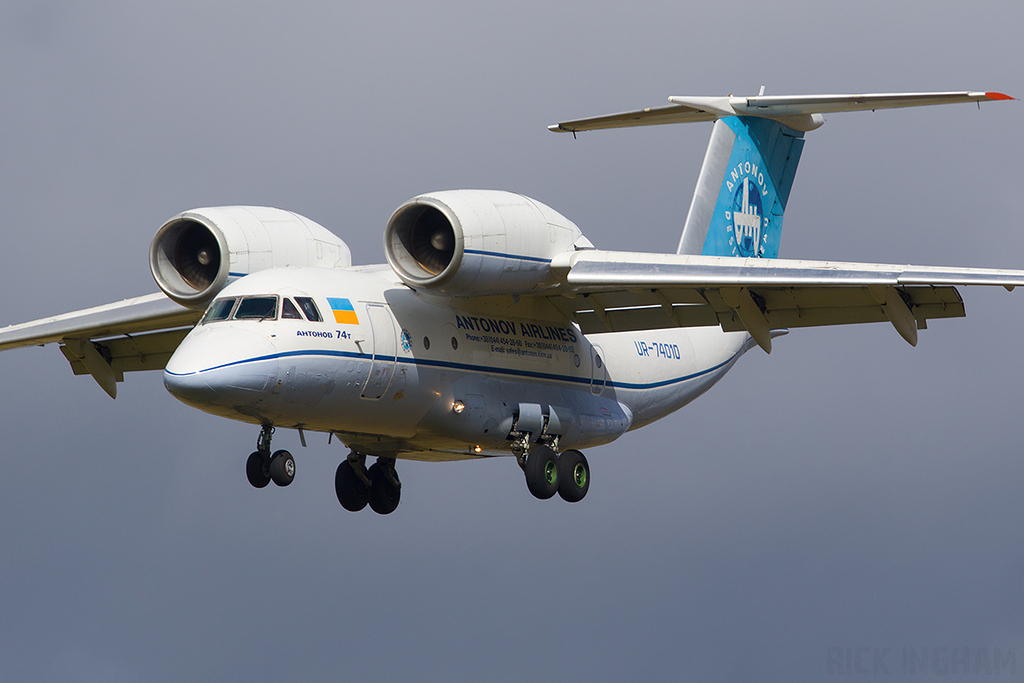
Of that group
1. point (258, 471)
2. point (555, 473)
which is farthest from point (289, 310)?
point (555, 473)

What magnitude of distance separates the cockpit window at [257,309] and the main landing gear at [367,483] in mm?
3605

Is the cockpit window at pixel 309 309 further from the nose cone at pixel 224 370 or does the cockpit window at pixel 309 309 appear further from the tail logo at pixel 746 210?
the tail logo at pixel 746 210

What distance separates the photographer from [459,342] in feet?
50.1

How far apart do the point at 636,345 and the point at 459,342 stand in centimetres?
337

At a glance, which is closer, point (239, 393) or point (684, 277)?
point (239, 393)

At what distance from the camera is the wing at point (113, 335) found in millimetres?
16734

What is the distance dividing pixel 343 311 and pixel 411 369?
38.1 inches

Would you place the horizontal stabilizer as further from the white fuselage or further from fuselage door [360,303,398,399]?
fuselage door [360,303,398,399]

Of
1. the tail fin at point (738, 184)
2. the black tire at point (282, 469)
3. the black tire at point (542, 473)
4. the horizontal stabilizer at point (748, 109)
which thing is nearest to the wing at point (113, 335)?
the black tire at point (282, 469)

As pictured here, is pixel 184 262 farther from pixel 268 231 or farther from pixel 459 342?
pixel 459 342

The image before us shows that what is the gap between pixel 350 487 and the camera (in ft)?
55.9

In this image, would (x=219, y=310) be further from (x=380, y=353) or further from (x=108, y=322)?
(x=108, y=322)

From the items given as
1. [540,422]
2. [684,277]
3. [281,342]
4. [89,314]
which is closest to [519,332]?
[540,422]

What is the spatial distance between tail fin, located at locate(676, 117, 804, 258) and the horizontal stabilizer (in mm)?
314
